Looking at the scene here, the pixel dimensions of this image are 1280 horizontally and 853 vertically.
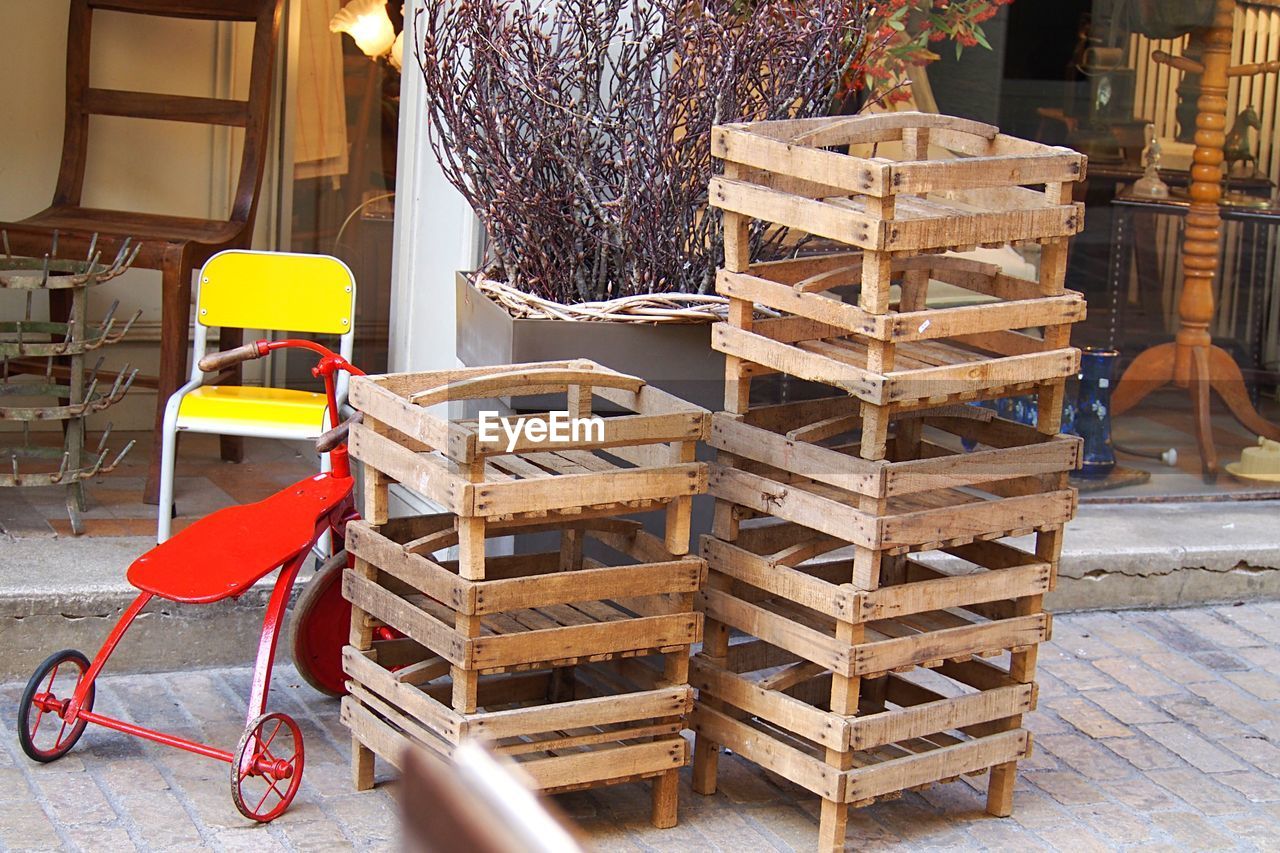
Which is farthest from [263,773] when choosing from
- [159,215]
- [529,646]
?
[159,215]

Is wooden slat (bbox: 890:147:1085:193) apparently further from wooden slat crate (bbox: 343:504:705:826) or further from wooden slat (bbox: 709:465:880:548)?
wooden slat crate (bbox: 343:504:705:826)

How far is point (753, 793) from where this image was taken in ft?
12.1

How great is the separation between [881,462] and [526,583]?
2.44ft

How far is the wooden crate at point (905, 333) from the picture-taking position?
3.14m

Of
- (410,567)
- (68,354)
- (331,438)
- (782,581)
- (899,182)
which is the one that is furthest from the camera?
(68,354)

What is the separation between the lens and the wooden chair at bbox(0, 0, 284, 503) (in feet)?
15.5

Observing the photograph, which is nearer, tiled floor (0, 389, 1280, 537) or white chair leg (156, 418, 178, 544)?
white chair leg (156, 418, 178, 544)

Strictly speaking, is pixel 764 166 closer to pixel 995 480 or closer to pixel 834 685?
pixel 995 480

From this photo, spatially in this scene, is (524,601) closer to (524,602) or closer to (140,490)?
(524,602)

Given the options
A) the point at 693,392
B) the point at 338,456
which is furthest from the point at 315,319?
the point at 693,392

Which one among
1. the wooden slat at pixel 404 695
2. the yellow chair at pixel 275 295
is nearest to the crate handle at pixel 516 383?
the wooden slat at pixel 404 695

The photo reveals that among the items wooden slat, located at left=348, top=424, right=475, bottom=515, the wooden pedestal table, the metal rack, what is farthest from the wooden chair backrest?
the wooden pedestal table

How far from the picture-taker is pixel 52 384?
4.45 meters

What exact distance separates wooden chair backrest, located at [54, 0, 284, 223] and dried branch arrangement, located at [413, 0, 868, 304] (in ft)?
4.59
